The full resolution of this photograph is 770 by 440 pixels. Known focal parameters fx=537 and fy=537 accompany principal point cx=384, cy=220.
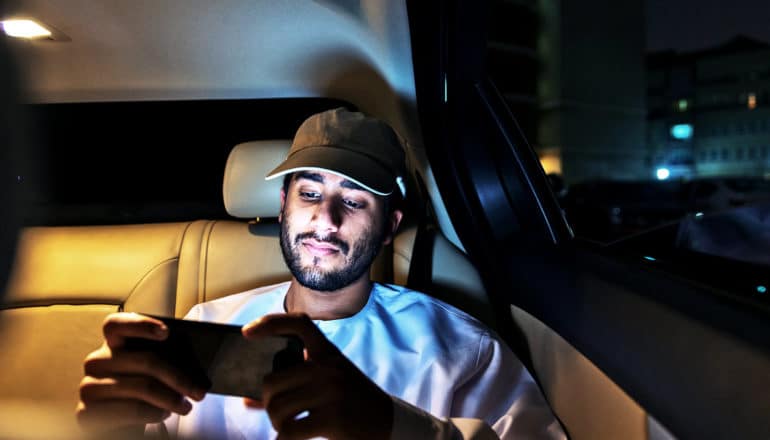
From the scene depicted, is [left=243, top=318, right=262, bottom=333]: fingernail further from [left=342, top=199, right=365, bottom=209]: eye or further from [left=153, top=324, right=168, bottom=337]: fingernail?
[left=342, top=199, right=365, bottom=209]: eye

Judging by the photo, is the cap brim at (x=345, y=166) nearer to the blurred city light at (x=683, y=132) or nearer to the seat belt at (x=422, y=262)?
the seat belt at (x=422, y=262)

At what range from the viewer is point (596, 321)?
4.23 feet

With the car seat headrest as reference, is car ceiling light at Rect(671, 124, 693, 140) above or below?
above

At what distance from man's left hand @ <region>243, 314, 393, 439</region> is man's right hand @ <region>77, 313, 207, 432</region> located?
146 millimetres

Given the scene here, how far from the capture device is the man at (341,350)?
874mm

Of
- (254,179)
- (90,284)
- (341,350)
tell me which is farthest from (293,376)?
(90,284)

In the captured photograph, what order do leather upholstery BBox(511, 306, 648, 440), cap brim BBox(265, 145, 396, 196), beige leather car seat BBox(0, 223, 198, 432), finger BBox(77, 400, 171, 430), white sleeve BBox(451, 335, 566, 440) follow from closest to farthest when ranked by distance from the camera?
finger BBox(77, 400, 171, 430)
leather upholstery BBox(511, 306, 648, 440)
white sleeve BBox(451, 335, 566, 440)
cap brim BBox(265, 145, 396, 196)
beige leather car seat BBox(0, 223, 198, 432)

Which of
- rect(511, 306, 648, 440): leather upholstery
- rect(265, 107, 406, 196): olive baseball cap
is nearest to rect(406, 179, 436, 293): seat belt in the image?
rect(265, 107, 406, 196): olive baseball cap

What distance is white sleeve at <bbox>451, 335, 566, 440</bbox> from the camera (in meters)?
1.29

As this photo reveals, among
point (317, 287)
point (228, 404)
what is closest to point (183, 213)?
point (317, 287)

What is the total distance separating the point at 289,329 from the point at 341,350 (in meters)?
0.72

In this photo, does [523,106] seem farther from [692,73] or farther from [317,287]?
[317,287]

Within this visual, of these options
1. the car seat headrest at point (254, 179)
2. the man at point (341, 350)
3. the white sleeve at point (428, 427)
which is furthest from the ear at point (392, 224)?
the white sleeve at point (428, 427)

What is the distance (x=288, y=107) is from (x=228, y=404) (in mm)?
1729
